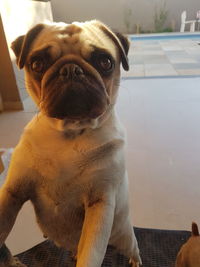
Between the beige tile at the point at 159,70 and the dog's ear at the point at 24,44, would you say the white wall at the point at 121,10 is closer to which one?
the beige tile at the point at 159,70

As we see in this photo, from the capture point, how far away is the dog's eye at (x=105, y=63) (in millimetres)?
635

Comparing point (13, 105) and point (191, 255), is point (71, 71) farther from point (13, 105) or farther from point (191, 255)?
point (13, 105)

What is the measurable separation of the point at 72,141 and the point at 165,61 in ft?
12.0

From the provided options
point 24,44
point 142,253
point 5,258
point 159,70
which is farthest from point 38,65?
point 159,70

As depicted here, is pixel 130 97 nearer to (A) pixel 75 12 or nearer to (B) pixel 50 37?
(B) pixel 50 37

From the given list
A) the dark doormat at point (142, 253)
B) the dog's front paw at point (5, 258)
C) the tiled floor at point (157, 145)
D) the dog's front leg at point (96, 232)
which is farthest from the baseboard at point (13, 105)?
the dog's front leg at point (96, 232)

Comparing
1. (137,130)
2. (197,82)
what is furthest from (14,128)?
(197,82)

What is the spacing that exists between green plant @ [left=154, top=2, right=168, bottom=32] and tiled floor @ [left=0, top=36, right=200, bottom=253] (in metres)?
4.67

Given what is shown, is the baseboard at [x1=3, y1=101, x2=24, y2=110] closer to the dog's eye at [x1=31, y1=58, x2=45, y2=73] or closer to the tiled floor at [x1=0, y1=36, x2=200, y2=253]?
the tiled floor at [x1=0, y1=36, x2=200, y2=253]

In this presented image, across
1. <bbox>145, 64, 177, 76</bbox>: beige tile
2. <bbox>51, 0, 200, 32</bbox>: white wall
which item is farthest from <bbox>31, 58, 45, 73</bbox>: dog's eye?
<bbox>51, 0, 200, 32</bbox>: white wall

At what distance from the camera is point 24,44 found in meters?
0.65

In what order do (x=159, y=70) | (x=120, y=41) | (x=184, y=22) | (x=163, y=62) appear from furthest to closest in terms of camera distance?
(x=184, y=22) → (x=163, y=62) → (x=159, y=70) → (x=120, y=41)

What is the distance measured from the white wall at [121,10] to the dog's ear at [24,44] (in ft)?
24.0

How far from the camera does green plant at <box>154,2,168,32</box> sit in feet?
24.6
